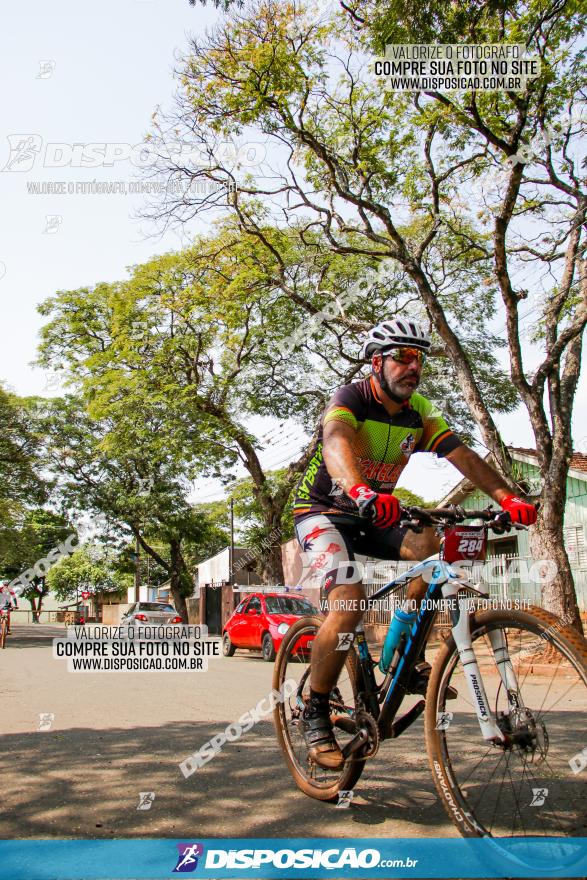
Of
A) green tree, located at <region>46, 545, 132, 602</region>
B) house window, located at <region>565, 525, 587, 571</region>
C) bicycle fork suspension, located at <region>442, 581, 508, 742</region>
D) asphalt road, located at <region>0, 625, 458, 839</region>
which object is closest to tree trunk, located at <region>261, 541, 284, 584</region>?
house window, located at <region>565, 525, 587, 571</region>

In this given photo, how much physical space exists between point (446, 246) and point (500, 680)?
53.6 ft

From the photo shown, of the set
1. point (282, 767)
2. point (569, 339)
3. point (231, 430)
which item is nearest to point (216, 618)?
point (231, 430)

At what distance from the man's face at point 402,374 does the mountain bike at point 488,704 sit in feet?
2.50

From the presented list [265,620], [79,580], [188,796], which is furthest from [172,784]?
[79,580]

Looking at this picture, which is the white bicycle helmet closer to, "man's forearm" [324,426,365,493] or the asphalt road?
"man's forearm" [324,426,365,493]

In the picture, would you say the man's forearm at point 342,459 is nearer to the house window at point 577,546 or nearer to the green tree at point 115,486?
the house window at point 577,546

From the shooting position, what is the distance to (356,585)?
11.6 feet

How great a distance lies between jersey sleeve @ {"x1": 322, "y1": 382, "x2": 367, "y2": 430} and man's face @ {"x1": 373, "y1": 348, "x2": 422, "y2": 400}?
17 centimetres

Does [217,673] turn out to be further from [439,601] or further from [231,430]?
[231,430]

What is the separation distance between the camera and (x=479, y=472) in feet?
12.0

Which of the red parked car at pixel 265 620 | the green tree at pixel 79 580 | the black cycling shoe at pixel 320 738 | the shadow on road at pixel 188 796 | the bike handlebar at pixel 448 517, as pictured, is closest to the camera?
the bike handlebar at pixel 448 517

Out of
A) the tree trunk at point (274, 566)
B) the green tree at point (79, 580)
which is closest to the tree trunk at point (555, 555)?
the tree trunk at point (274, 566)

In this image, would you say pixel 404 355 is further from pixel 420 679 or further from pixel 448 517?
pixel 420 679

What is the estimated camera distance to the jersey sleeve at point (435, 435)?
12.6 feet
